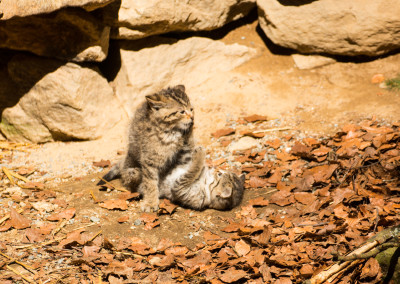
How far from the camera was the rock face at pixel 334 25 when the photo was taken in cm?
709

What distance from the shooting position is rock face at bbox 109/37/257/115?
754 cm

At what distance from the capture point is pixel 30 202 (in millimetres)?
5484

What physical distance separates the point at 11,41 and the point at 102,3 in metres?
1.69

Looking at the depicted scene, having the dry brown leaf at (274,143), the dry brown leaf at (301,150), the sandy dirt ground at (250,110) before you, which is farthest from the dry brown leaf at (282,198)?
the dry brown leaf at (274,143)

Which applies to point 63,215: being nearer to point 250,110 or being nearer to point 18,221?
point 18,221

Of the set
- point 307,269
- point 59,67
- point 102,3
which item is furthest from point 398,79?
point 59,67

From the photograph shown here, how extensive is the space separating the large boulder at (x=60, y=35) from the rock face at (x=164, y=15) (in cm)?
32

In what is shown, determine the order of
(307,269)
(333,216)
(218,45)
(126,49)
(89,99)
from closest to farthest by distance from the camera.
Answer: (307,269), (333,216), (89,99), (126,49), (218,45)

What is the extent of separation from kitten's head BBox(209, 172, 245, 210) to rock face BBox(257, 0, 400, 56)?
3.56 m

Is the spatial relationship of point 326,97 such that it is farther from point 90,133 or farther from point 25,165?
point 25,165

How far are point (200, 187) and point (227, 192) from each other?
1.46 ft

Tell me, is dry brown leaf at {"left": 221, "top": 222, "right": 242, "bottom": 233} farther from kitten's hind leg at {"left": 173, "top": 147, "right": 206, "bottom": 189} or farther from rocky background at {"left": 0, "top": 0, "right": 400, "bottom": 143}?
rocky background at {"left": 0, "top": 0, "right": 400, "bottom": 143}

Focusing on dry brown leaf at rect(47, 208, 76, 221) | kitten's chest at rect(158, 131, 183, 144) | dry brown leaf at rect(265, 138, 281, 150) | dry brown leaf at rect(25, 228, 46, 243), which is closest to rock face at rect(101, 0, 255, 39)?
kitten's chest at rect(158, 131, 183, 144)

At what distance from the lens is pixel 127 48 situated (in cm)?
757
